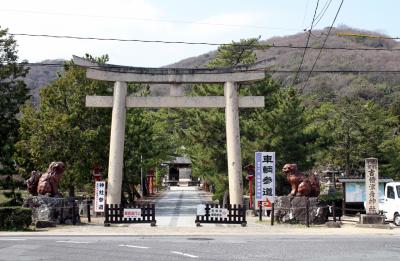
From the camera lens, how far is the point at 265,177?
23422 millimetres

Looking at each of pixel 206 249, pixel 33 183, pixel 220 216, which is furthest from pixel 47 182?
pixel 206 249

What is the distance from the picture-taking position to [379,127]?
34.2 meters

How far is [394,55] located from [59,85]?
5798 inches

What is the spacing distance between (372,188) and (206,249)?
1023cm

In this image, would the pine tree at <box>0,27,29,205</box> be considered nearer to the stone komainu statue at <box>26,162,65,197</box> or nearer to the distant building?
the stone komainu statue at <box>26,162,65,197</box>

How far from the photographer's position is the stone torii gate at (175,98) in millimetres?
23234

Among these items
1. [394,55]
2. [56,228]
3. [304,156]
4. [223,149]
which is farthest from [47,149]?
[394,55]

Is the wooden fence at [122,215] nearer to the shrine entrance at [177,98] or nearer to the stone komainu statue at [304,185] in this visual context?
the shrine entrance at [177,98]

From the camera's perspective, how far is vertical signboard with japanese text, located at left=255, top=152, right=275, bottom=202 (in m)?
23.4

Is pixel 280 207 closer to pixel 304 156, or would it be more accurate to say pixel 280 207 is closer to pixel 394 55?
pixel 304 156

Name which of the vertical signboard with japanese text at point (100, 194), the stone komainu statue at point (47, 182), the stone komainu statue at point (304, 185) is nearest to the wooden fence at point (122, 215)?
the stone komainu statue at point (47, 182)

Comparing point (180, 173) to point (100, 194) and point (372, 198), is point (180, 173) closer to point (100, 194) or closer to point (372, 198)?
point (100, 194)

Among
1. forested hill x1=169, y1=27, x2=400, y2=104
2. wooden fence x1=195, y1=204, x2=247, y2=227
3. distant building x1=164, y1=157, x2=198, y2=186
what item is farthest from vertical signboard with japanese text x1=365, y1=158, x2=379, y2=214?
distant building x1=164, y1=157, x2=198, y2=186

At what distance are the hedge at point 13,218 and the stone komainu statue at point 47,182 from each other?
279 cm
